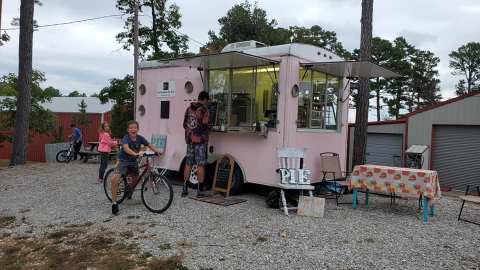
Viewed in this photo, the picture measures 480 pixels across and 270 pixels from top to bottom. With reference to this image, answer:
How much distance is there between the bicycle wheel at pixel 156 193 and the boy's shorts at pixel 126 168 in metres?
0.22

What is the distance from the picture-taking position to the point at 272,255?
14.1ft

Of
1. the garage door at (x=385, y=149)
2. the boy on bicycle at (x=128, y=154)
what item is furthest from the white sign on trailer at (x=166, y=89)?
the garage door at (x=385, y=149)

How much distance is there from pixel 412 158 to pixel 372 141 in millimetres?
4260

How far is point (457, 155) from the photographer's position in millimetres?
15328

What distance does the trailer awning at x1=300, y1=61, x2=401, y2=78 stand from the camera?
6.70 metres

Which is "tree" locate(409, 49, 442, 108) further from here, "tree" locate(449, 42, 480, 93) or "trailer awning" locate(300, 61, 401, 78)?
"trailer awning" locate(300, 61, 401, 78)

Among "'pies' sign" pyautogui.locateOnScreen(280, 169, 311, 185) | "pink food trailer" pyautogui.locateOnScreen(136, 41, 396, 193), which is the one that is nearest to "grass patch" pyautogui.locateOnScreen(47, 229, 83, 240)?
"pink food trailer" pyautogui.locateOnScreen(136, 41, 396, 193)

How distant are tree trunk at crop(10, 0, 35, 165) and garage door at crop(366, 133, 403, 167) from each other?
13.9 m

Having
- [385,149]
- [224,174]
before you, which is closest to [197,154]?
[224,174]

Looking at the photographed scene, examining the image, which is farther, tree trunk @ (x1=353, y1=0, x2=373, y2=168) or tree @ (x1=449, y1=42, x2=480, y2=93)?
tree @ (x1=449, y1=42, x2=480, y2=93)

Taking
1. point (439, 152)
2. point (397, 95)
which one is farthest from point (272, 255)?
point (397, 95)

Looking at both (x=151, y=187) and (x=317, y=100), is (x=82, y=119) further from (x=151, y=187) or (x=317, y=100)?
(x=151, y=187)

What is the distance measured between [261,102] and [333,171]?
1774 millimetres

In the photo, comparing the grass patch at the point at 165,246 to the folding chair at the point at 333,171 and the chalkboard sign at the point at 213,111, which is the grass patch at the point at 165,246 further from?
the folding chair at the point at 333,171
